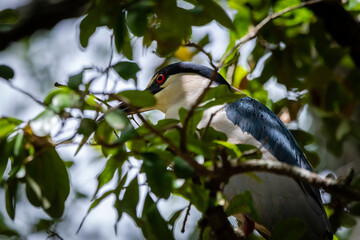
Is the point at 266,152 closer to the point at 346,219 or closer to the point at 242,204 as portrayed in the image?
the point at 346,219

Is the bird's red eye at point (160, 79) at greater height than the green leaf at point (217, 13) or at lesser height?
lesser

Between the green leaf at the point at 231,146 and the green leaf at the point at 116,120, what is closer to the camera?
the green leaf at the point at 116,120

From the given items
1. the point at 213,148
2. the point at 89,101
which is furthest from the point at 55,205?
the point at 213,148

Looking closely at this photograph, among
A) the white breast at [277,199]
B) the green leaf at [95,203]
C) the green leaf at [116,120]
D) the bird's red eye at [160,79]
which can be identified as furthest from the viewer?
the bird's red eye at [160,79]

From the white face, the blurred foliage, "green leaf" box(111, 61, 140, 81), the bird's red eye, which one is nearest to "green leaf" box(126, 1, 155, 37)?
the blurred foliage

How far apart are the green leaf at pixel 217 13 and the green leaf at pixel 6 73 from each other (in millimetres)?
635

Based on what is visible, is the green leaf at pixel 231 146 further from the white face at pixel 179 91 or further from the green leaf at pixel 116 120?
the white face at pixel 179 91

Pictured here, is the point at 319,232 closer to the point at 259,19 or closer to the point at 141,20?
the point at 259,19

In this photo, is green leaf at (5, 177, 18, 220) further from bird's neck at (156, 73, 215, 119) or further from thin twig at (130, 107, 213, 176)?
bird's neck at (156, 73, 215, 119)

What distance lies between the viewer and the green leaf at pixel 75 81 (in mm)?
1417

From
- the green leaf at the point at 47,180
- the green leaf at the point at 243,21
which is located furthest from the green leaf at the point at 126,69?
the green leaf at the point at 243,21

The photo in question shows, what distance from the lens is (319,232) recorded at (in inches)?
84.7

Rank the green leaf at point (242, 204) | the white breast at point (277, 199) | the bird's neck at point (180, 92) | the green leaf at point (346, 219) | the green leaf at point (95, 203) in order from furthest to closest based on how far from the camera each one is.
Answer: the bird's neck at point (180, 92)
the white breast at point (277, 199)
the green leaf at point (346, 219)
the green leaf at point (95, 203)
the green leaf at point (242, 204)

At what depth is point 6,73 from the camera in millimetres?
1495
